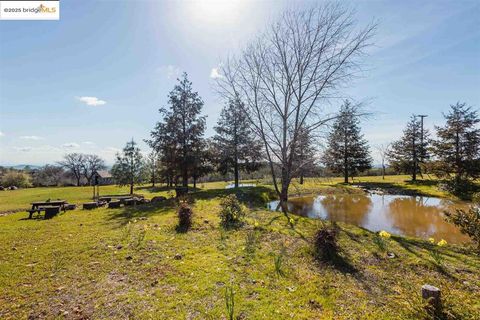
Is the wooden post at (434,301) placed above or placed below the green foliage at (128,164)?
below

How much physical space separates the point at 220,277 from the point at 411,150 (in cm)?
3329

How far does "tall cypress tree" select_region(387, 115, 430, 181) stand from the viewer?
29.2 m

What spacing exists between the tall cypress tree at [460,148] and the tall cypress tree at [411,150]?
7069 millimetres

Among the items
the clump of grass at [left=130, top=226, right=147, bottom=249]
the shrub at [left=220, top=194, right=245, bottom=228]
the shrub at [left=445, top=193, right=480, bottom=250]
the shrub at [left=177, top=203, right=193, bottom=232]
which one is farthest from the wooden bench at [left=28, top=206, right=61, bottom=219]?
the shrub at [left=445, top=193, right=480, bottom=250]

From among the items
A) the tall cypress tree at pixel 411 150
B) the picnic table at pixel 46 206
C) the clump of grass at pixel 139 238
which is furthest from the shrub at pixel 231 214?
the tall cypress tree at pixel 411 150

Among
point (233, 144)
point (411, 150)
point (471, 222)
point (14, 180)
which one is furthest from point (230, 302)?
point (14, 180)

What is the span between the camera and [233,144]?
2236 cm

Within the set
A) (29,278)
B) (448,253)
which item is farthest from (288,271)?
(29,278)

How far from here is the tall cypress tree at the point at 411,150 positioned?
1148 inches

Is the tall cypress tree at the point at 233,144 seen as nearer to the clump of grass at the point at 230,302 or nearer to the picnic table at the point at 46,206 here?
the picnic table at the point at 46,206

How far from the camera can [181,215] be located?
8.25 m

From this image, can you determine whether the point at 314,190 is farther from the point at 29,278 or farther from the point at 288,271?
the point at 29,278

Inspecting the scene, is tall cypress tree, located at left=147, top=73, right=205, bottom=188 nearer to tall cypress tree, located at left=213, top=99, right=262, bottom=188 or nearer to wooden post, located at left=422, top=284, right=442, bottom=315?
tall cypress tree, located at left=213, top=99, right=262, bottom=188

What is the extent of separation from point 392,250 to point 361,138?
26903 millimetres
